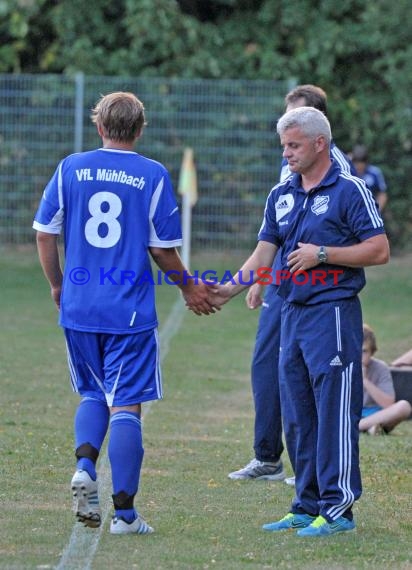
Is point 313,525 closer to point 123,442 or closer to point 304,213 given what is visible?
point 123,442

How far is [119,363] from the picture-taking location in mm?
6004

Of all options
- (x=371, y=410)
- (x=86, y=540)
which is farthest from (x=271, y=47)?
(x=86, y=540)

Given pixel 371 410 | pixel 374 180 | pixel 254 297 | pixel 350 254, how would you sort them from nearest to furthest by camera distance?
pixel 350 254 < pixel 254 297 < pixel 371 410 < pixel 374 180

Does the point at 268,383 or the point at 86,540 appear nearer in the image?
the point at 86,540

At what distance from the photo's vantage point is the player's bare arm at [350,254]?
230 inches

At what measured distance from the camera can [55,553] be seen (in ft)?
18.4

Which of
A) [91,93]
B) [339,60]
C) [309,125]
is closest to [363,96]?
[339,60]

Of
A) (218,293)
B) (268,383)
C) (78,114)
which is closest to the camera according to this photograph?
(218,293)

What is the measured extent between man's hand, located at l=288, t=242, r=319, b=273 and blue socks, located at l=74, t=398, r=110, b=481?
3.78 ft

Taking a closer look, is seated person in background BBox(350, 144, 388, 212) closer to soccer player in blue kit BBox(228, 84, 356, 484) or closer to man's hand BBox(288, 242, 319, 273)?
soccer player in blue kit BBox(228, 84, 356, 484)

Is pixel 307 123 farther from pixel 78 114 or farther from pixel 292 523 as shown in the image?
pixel 78 114

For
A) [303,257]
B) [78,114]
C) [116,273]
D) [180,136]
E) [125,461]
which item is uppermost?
[78,114]

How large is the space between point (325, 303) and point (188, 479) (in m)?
1.96

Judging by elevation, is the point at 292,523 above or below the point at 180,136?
below
